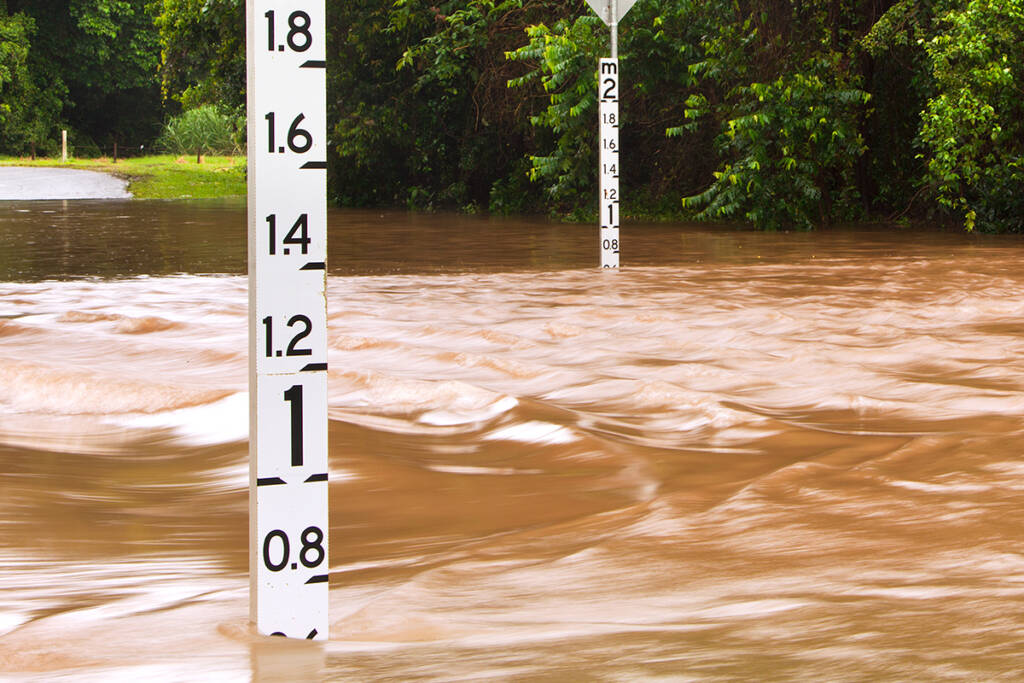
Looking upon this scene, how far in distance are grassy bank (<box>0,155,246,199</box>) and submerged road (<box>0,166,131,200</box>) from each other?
523mm

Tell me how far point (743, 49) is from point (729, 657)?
52.5 ft

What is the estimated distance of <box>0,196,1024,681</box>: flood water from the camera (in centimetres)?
247

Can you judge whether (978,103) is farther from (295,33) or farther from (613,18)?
→ (295,33)

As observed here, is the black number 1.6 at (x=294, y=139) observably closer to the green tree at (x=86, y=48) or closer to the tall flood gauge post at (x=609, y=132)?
the tall flood gauge post at (x=609, y=132)

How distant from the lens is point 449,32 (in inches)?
881

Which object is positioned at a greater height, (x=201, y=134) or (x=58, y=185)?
(x=201, y=134)

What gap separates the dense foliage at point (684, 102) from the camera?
15.3m

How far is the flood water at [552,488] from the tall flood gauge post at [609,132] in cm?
237

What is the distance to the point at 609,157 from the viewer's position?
11.2 metres

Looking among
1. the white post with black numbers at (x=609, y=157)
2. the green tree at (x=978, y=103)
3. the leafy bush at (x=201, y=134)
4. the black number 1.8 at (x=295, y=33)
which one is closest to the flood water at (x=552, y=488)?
the black number 1.8 at (x=295, y=33)

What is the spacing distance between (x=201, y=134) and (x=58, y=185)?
20.9 meters

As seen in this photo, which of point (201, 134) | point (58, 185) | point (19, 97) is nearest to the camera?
point (58, 185)

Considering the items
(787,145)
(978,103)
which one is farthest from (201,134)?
(978,103)

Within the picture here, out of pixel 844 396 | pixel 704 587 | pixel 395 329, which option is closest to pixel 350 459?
pixel 704 587
